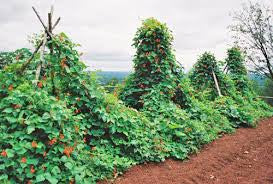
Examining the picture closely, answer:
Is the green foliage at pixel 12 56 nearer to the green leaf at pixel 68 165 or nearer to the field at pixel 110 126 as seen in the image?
the field at pixel 110 126

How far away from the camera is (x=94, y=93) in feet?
18.4

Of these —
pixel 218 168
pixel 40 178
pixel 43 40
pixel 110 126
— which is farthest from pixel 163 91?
pixel 40 178

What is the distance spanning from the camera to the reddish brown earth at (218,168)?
17.4ft

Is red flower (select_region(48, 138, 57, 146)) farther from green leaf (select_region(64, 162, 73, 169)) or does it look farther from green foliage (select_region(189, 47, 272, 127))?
green foliage (select_region(189, 47, 272, 127))

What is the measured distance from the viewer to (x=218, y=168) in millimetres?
6082

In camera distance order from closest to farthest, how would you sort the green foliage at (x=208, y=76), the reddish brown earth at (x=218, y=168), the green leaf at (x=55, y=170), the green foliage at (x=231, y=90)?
the green leaf at (x=55, y=170) → the reddish brown earth at (x=218, y=168) → the green foliage at (x=231, y=90) → the green foliage at (x=208, y=76)

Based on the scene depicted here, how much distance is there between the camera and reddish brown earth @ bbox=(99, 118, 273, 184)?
5294 mm

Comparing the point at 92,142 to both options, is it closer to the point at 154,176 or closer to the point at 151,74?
the point at 154,176

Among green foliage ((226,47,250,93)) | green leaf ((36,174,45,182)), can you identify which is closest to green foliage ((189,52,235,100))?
green foliage ((226,47,250,93))

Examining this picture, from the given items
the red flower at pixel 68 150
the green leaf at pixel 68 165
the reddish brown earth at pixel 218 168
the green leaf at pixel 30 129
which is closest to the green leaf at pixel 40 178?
the green leaf at pixel 68 165

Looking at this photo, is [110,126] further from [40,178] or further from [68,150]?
[40,178]

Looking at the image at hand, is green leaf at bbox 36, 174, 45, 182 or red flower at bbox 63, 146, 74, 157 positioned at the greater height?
red flower at bbox 63, 146, 74, 157

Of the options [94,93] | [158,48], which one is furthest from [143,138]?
[158,48]

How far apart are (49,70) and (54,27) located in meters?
0.69
